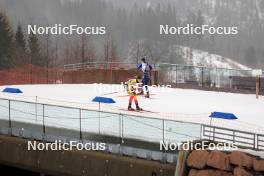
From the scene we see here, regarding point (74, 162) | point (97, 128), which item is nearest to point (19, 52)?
point (97, 128)

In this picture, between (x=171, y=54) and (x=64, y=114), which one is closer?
(x=64, y=114)

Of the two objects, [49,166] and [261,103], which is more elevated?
[261,103]

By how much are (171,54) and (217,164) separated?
602ft

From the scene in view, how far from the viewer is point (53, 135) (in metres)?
16.7

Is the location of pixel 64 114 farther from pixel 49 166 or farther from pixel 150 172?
pixel 150 172

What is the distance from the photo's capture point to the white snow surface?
64.5 feet

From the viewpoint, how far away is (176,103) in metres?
24.6

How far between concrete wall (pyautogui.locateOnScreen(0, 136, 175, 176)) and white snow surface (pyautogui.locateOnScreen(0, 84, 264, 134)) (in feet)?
16.4

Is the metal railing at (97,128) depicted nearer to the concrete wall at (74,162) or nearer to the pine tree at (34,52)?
the concrete wall at (74,162)

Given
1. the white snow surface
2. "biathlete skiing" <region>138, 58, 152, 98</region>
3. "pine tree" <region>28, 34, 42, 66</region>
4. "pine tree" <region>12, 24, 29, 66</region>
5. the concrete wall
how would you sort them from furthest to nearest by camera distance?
"pine tree" <region>28, 34, 42, 66</region> < "pine tree" <region>12, 24, 29, 66</region> < "biathlete skiing" <region>138, 58, 152, 98</region> < the white snow surface < the concrete wall

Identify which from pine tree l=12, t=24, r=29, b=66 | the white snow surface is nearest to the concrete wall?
the white snow surface

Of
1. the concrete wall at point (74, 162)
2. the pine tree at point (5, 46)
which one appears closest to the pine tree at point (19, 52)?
the pine tree at point (5, 46)

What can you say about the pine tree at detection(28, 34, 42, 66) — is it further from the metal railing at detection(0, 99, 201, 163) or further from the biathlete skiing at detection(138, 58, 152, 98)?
the metal railing at detection(0, 99, 201, 163)

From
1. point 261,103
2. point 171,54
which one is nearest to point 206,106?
point 261,103
